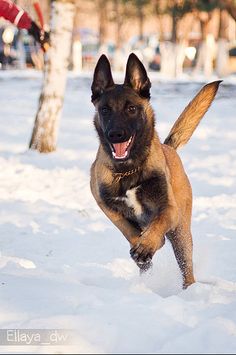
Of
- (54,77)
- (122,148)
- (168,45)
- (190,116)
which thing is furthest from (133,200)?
(168,45)

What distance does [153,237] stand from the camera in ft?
16.2

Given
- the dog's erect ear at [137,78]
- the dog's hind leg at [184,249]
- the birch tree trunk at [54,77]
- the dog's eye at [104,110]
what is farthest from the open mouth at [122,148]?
the birch tree trunk at [54,77]

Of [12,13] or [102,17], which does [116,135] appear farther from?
[102,17]

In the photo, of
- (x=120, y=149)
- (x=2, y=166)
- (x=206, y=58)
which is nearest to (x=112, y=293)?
(x=120, y=149)

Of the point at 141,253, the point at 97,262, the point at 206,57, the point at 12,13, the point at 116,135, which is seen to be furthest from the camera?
the point at 206,57

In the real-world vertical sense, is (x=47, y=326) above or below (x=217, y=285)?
above

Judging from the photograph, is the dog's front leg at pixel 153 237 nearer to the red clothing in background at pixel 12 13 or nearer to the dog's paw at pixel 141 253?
the dog's paw at pixel 141 253

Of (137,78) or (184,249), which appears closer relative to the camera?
(137,78)

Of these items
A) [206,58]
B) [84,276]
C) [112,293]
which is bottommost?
[206,58]

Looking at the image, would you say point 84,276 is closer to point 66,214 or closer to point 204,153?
point 66,214

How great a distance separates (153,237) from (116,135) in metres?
0.77

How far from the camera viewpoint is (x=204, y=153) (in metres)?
12.9

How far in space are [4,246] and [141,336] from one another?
3683 mm

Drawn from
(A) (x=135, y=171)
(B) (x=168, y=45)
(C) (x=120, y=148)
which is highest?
(C) (x=120, y=148)
